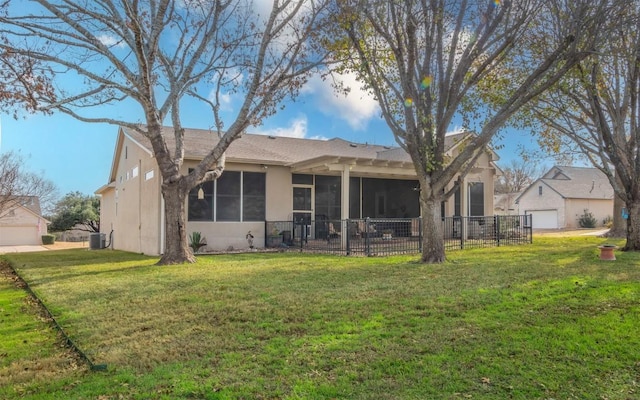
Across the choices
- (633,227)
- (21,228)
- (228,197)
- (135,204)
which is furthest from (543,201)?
(21,228)

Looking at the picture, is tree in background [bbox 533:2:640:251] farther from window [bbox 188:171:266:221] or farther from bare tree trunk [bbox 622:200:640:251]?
window [bbox 188:171:266:221]

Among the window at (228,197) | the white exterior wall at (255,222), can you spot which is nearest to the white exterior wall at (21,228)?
the white exterior wall at (255,222)

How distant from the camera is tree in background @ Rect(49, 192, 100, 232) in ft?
128

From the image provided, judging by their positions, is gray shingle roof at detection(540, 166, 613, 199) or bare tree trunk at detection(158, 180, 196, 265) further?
gray shingle roof at detection(540, 166, 613, 199)

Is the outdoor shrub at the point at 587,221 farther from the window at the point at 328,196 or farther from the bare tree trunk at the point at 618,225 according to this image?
the window at the point at 328,196

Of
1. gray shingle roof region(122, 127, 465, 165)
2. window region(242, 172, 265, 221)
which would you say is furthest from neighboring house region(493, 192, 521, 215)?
window region(242, 172, 265, 221)

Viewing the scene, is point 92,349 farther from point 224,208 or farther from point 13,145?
point 13,145

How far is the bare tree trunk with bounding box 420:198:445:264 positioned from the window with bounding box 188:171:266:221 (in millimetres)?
7332

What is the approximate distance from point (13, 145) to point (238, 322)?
26.0 m

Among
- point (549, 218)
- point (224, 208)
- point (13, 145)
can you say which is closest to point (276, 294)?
point (224, 208)

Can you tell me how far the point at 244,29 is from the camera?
1283cm

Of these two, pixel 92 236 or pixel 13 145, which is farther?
pixel 13 145

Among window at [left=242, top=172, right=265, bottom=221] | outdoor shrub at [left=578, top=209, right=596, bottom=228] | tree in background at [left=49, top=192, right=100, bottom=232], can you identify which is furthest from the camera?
tree in background at [left=49, top=192, right=100, bottom=232]

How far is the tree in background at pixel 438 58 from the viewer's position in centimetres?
966
